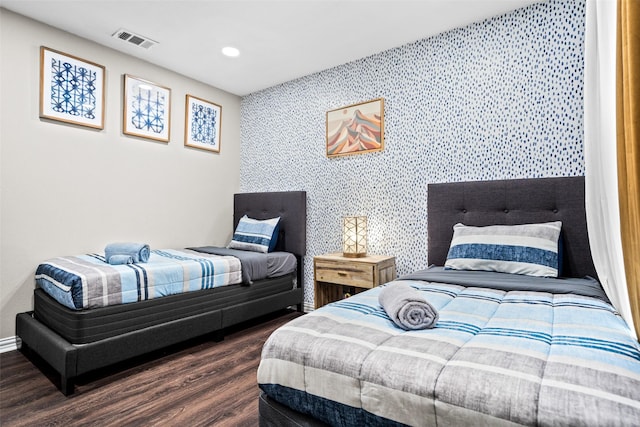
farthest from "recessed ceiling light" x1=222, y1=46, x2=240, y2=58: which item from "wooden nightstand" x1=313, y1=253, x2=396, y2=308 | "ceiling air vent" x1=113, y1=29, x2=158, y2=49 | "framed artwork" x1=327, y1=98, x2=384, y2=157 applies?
"wooden nightstand" x1=313, y1=253, x2=396, y2=308

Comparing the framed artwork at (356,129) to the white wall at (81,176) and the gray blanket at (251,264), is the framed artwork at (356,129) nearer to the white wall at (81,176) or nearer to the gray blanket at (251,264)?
the gray blanket at (251,264)

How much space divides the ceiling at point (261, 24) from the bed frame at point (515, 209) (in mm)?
1356

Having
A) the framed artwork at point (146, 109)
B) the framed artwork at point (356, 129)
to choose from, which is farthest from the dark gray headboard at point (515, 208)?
the framed artwork at point (146, 109)

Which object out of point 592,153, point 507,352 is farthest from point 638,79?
point 592,153

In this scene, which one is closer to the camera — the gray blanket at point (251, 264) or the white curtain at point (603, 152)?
the white curtain at point (603, 152)

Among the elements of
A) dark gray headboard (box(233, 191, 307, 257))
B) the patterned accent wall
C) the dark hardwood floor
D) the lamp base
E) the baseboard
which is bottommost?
the dark hardwood floor

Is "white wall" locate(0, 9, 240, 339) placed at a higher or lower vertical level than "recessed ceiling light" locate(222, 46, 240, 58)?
lower

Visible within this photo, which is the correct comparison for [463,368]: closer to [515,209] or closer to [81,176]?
[515,209]

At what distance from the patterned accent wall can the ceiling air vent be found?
143 centimetres

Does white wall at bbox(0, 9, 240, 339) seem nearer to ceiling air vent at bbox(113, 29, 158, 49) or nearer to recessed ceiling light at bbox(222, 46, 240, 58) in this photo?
ceiling air vent at bbox(113, 29, 158, 49)

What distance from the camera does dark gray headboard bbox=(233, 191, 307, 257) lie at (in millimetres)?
3732

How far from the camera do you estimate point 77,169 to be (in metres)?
3.03

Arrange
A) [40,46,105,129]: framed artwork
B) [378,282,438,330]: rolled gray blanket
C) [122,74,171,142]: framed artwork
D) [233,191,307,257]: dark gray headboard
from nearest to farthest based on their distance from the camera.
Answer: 1. [378,282,438,330]: rolled gray blanket
2. [40,46,105,129]: framed artwork
3. [122,74,171,142]: framed artwork
4. [233,191,307,257]: dark gray headboard

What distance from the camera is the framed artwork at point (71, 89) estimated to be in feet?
9.27
